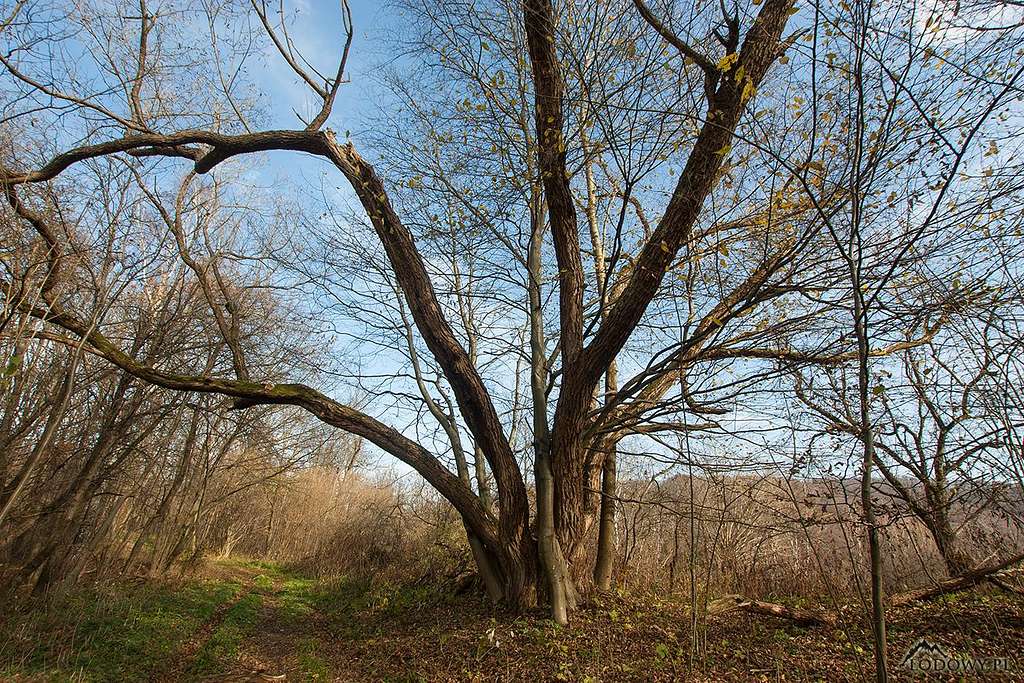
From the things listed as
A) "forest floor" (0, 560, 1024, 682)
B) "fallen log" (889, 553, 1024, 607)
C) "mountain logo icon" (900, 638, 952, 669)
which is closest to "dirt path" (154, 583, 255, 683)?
"forest floor" (0, 560, 1024, 682)

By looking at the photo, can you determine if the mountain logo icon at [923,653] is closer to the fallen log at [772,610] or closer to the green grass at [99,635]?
the fallen log at [772,610]

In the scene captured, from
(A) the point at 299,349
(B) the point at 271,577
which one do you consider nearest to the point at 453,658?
(A) the point at 299,349

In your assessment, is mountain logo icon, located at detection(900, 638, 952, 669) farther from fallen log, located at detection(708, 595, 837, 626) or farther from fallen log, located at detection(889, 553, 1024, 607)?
fallen log, located at detection(708, 595, 837, 626)

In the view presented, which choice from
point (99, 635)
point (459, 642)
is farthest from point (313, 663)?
point (99, 635)

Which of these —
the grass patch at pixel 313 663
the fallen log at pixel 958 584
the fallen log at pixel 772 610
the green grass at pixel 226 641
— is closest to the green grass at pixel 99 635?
the green grass at pixel 226 641

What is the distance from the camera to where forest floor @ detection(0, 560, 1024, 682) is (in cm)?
451

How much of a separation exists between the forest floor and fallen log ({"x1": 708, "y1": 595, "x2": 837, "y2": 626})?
136 millimetres

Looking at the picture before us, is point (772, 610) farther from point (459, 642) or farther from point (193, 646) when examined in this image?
point (193, 646)

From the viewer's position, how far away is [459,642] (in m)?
5.91

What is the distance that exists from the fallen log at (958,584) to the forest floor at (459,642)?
0.39ft

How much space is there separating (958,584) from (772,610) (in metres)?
1.80

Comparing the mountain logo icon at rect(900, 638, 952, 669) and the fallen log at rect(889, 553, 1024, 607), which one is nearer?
the mountain logo icon at rect(900, 638, 952, 669)

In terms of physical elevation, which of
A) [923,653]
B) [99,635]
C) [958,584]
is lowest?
[99,635]

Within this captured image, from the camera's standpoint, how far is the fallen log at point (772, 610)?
5277 millimetres
